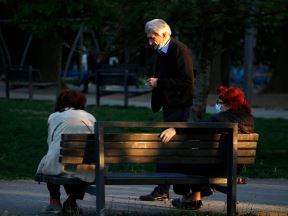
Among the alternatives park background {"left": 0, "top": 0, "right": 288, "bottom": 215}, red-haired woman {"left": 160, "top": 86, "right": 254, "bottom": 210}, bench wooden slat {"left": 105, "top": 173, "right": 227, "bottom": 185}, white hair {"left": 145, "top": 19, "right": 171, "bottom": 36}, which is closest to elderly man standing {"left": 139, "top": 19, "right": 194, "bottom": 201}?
white hair {"left": 145, "top": 19, "right": 171, "bottom": 36}

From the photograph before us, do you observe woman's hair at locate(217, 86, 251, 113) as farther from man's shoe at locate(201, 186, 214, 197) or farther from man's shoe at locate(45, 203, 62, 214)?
man's shoe at locate(45, 203, 62, 214)

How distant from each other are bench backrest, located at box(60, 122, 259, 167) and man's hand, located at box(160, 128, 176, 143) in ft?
0.16

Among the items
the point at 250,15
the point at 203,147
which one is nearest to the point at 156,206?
the point at 203,147

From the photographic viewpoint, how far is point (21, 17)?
75.8 feet

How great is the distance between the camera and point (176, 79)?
8.63 metres

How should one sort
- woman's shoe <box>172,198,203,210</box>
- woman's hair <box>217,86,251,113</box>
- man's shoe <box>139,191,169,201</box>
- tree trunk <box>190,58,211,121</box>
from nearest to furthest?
woman's hair <box>217,86,251,113</box>
woman's shoe <box>172,198,203,210</box>
man's shoe <box>139,191,169,201</box>
tree trunk <box>190,58,211,121</box>

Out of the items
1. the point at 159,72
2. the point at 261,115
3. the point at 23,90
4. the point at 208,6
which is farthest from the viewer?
the point at 23,90

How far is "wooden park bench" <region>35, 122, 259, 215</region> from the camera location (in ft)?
25.3

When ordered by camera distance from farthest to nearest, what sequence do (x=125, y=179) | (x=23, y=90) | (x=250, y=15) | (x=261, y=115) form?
(x=23, y=90) < (x=261, y=115) < (x=250, y=15) < (x=125, y=179)

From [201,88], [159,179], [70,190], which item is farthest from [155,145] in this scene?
[201,88]

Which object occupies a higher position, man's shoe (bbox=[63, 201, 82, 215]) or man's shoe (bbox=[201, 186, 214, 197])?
man's shoe (bbox=[201, 186, 214, 197])

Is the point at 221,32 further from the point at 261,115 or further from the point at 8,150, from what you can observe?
the point at 261,115

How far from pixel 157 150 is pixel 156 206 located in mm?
1144

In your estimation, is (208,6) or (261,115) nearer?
(208,6)
